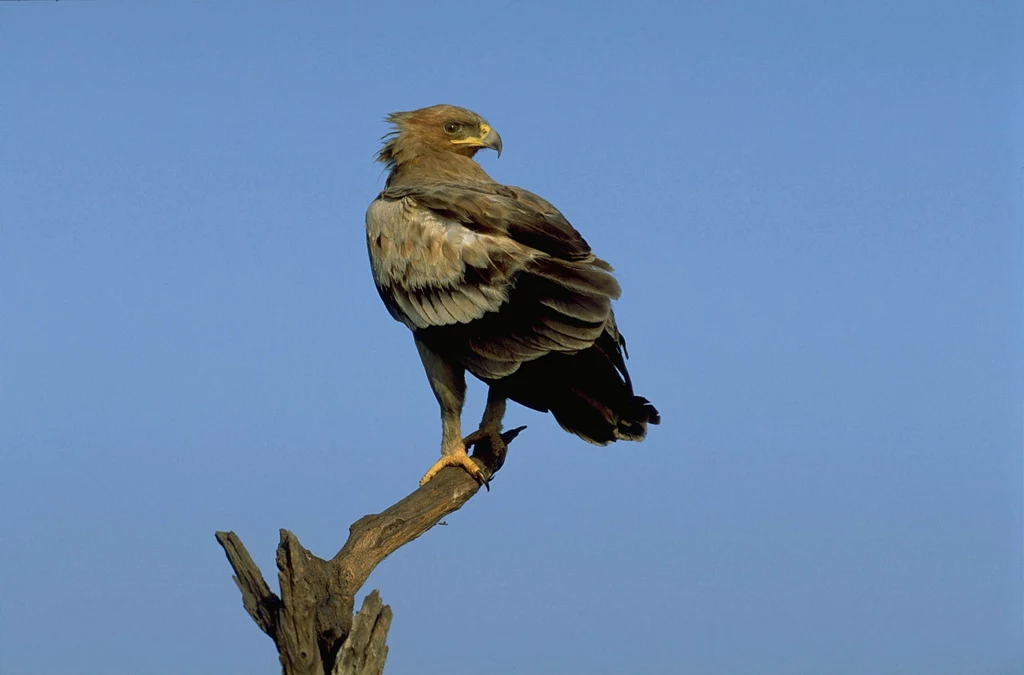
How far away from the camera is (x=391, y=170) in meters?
9.28

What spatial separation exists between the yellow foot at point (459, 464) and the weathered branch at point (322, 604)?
90cm

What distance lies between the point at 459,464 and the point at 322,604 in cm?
195

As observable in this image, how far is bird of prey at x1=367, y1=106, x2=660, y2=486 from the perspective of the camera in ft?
24.2

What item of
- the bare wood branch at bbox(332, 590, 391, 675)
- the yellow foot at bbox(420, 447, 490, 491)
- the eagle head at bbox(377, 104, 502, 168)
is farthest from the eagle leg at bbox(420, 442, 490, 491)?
the eagle head at bbox(377, 104, 502, 168)

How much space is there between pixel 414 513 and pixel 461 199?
6.88 feet

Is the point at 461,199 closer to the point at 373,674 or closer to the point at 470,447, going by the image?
the point at 470,447

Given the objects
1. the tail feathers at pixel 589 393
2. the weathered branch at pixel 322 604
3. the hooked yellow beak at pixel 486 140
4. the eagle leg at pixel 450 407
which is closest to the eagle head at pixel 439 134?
the hooked yellow beak at pixel 486 140

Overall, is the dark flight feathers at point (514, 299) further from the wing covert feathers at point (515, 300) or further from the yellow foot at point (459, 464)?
the yellow foot at point (459, 464)

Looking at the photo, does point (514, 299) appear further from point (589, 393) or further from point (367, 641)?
point (367, 641)

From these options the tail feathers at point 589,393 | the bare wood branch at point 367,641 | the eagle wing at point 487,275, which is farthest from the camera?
the tail feathers at point 589,393

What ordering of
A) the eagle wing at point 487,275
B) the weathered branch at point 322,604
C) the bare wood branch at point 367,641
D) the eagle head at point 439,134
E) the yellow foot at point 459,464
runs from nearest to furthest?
1. the weathered branch at point 322,604
2. the bare wood branch at point 367,641
3. the eagle wing at point 487,275
4. the yellow foot at point 459,464
5. the eagle head at point 439,134

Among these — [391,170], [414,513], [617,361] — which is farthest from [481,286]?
[391,170]

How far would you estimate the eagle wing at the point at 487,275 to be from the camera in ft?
24.0

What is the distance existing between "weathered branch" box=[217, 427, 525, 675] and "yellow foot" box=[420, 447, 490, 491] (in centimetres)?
90
